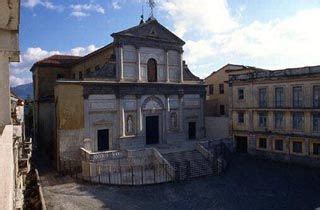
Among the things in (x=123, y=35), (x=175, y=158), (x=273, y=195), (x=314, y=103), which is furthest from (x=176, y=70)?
(x=273, y=195)

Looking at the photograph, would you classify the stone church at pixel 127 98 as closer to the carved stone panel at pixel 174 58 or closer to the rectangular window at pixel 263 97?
the carved stone panel at pixel 174 58

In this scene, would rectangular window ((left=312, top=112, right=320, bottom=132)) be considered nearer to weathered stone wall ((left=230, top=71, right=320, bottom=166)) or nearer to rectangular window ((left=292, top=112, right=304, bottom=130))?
weathered stone wall ((left=230, top=71, right=320, bottom=166))

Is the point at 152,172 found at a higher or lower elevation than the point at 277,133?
lower

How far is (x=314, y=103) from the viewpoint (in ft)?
89.3

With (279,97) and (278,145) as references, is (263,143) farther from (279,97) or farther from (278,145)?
(279,97)

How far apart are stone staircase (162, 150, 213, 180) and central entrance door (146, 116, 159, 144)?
4303 millimetres

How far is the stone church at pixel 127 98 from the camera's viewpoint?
26641mm

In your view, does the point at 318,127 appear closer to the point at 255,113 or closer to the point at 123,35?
the point at 255,113

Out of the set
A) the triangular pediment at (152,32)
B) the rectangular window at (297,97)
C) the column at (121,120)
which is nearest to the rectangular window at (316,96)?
the rectangular window at (297,97)

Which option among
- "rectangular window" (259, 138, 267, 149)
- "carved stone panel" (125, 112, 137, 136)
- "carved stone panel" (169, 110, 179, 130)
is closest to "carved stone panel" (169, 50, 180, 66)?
"carved stone panel" (169, 110, 179, 130)

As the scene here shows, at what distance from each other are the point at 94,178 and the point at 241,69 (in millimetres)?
21483

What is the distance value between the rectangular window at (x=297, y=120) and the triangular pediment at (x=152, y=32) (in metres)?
12.9

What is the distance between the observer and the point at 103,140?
28266 millimetres

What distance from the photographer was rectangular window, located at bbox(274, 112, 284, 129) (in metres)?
29.8
